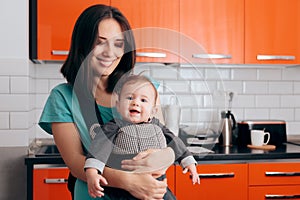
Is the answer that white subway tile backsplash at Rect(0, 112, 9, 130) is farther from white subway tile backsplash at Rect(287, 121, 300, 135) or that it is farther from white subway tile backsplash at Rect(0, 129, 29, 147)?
white subway tile backsplash at Rect(287, 121, 300, 135)

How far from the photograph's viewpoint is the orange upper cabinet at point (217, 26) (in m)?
2.72

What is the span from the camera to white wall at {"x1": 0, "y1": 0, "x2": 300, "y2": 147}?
1.11 metres

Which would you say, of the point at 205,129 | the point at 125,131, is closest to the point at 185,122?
the point at 205,129

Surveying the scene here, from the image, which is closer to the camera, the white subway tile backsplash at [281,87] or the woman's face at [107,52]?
the woman's face at [107,52]

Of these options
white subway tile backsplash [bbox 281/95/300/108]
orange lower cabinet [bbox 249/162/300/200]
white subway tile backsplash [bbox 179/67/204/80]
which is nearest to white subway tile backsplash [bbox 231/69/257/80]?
white subway tile backsplash [bbox 281/95/300/108]

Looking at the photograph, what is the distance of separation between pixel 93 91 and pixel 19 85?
144 centimetres

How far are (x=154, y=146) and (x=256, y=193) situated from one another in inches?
64.0

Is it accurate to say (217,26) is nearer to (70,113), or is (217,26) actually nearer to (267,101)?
(267,101)

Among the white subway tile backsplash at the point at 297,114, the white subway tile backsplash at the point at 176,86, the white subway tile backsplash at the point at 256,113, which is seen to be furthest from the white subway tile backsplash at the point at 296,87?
the white subway tile backsplash at the point at 176,86

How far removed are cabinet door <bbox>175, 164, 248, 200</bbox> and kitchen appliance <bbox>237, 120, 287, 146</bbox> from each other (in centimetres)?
40

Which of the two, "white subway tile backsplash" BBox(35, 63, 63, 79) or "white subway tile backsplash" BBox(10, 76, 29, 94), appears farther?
"white subway tile backsplash" BBox(35, 63, 63, 79)

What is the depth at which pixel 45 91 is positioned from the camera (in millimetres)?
2859

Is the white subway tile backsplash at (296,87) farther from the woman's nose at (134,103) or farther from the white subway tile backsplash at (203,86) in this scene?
the woman's nose at (134,103)

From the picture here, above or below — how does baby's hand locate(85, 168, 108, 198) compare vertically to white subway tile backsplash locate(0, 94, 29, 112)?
below
